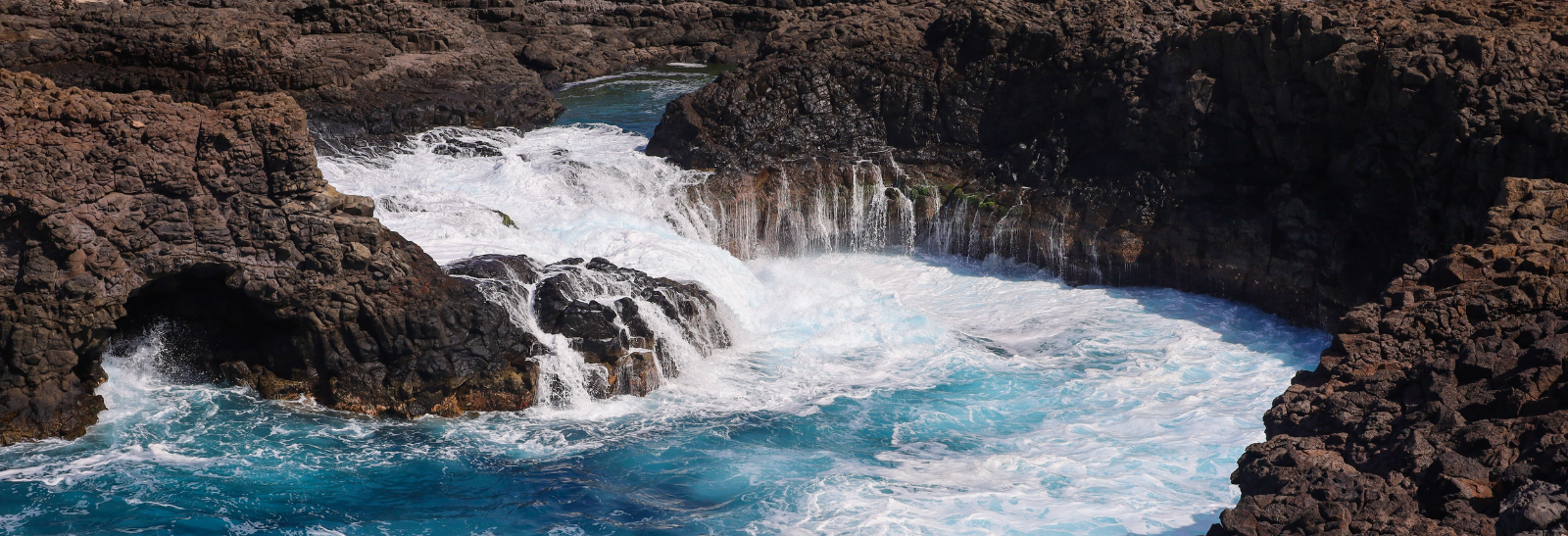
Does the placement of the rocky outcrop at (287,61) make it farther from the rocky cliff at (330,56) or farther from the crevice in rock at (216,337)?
the crevice in rock at (216,337)

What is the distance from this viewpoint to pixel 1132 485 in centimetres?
1225

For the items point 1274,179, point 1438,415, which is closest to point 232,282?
point 1438,415

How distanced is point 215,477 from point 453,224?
654 centimetres

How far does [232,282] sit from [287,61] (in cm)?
1210

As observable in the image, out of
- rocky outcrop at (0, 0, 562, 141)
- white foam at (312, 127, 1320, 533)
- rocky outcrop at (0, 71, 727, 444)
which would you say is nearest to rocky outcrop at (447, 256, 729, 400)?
rocky outcrop at (0, 71, 727, 444)

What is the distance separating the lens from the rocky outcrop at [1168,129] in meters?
15.6

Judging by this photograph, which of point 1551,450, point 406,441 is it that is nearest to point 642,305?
point 406,441

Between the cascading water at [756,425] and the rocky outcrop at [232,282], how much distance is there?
369 millimetres

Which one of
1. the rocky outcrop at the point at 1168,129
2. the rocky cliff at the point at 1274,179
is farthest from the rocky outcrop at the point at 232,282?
the rocky outcrop at the point at 1168,129

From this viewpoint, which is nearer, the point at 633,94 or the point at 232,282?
the point at 232,282

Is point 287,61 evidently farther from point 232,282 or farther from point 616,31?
point 616,31

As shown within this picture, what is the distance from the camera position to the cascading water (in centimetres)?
1162

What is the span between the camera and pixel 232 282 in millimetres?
13375

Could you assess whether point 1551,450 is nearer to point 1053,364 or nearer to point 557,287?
point 1053,364
